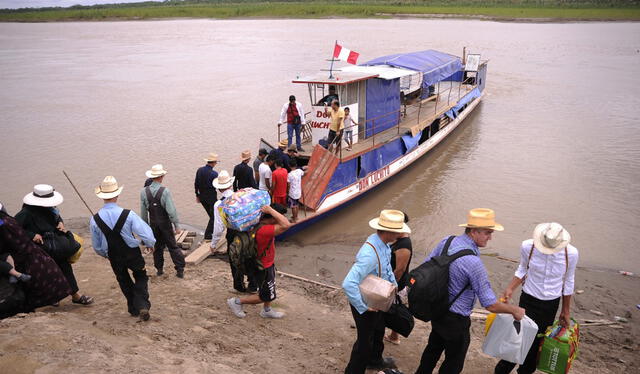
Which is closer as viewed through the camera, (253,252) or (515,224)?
(253,252)

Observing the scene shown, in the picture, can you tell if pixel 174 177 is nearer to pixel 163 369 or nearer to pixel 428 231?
pixel 428 231

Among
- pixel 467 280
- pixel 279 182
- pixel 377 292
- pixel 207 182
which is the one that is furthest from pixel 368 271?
pixel 279 182

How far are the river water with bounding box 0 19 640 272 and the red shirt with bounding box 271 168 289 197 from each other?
1.48 meters

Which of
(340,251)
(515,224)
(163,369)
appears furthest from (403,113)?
(163,369)

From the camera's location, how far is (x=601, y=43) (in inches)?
1581

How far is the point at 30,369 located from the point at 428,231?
8376 millimetres

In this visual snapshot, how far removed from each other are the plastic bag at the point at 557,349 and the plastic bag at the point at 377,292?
5.96 ft

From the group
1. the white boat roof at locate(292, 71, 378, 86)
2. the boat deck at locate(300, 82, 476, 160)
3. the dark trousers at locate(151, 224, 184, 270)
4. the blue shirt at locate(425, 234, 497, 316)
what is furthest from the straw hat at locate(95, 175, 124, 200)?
the white boat roof at locate(292, 71, 378, 86)

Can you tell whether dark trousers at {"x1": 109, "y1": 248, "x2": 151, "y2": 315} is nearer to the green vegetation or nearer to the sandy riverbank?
the sandy riverbank

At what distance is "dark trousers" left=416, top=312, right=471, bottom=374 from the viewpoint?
398 cm

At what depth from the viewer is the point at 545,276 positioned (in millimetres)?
4441

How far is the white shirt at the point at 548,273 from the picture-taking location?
14.3 ft

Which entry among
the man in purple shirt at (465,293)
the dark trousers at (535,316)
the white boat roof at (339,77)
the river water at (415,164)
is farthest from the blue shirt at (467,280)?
the white boat roof at (339,77)

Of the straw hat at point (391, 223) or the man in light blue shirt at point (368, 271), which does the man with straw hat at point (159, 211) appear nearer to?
the man in light blue shirt at point (368, 271)
